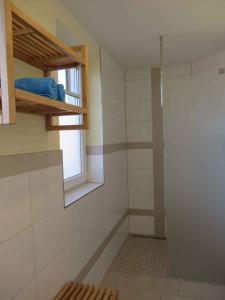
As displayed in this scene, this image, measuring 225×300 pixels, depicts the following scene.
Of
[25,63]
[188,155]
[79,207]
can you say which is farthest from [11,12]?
[188,155]

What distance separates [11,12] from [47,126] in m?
0.64

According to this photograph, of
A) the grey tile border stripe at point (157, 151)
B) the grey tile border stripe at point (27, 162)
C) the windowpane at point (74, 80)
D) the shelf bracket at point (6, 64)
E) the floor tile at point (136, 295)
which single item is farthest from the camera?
the grey tile border stripe at point (157, 151)

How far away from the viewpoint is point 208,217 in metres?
2.03

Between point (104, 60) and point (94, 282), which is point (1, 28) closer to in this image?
point (104, 60)

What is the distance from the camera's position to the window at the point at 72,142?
6.40ft

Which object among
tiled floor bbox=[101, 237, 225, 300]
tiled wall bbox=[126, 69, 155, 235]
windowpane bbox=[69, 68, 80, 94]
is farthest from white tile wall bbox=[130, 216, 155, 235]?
windowpane bbox=[69, 68, 80, 94]

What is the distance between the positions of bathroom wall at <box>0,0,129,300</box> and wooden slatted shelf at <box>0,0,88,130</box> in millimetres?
83

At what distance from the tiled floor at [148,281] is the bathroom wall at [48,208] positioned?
0.15 metres

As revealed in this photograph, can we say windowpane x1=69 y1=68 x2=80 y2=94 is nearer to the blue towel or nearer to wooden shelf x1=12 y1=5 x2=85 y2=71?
wooden shelf x1=12 y1=5 x2=85 y2=71

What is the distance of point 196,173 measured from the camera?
6.63ft

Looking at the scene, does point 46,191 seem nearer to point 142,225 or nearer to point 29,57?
point 29,57

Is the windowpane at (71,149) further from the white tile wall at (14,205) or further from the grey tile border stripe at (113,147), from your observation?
the white tile wall at (14,205)

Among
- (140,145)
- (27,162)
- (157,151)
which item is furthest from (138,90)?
(27,162)

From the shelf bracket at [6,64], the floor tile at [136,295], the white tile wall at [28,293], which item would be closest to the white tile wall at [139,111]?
the floor tile at [136,295]
